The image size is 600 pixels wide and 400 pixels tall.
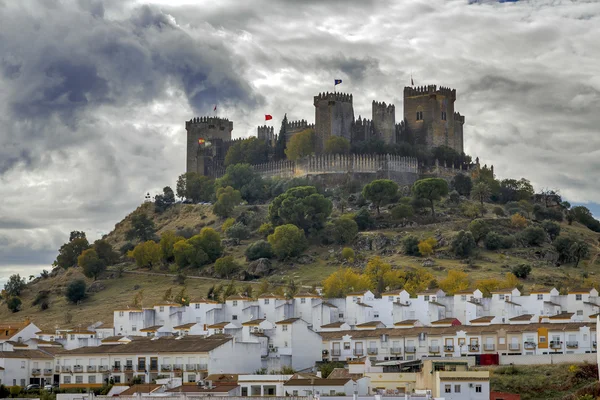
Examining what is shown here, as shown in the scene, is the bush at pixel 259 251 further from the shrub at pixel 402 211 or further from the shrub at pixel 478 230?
the shrub at pixel 478 230

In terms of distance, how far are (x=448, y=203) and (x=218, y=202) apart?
1046 inches

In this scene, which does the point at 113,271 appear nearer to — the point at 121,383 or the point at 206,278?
the point at 206,278

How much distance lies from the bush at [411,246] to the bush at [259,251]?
1394cm

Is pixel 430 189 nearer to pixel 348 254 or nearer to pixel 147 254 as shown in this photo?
pixel 348 254

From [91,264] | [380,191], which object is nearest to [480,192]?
[380,191]

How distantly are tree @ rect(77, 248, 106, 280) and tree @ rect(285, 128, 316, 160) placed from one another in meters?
30.0

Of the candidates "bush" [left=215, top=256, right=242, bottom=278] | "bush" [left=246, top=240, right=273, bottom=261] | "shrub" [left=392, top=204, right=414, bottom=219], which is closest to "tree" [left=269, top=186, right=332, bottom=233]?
"bush" [left=246, top=240, right=273, bottom=261]

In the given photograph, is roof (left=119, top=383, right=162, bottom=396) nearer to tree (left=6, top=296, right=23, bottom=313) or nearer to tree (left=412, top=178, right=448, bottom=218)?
tree (left=6, top=296, right=23, bottom=313)

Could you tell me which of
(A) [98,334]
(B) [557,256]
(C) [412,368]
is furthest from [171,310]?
(B) [557,256]

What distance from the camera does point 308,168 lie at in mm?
142250

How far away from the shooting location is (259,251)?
122 m

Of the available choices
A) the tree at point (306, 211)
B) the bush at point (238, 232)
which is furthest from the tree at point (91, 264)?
the tree at point (306, 211)

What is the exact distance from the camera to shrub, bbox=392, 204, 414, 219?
419ft

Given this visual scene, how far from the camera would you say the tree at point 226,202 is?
140 metres
